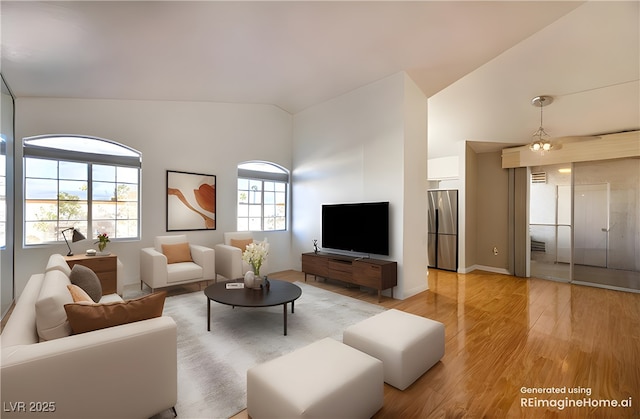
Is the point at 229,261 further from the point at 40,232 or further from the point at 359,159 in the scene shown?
the point at 359,159

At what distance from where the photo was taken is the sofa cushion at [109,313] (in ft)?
5.28

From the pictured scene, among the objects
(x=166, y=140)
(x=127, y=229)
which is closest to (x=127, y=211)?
(x=127, y=229)

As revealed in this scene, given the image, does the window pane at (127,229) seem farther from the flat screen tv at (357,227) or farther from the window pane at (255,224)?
the flat screen tv at (357,227)

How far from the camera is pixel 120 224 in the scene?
15.7 ft

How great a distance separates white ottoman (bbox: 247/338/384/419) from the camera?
1.53 meters

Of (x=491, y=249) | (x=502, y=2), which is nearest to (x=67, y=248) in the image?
(x=502, y=2)

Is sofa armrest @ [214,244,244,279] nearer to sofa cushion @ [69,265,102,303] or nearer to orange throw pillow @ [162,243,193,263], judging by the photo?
orange throw pillow @ [162,243,193,263]

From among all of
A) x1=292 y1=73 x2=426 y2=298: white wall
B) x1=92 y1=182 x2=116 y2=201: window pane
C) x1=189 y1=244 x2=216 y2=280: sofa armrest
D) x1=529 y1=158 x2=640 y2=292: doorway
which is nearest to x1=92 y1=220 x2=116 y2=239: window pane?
x1=92 y1=182 x2=116 y2=201: window pane

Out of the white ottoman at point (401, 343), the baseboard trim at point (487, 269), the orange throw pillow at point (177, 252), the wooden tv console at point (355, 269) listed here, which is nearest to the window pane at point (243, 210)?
the orange throw pillow at point (177, 252)

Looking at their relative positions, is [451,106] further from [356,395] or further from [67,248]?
[67,248]

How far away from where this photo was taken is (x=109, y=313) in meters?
1.71

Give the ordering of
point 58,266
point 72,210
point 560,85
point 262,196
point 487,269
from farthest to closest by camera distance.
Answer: point 487,269 → point 262,196 → point 72,210 → point 560,85 → point 58,266

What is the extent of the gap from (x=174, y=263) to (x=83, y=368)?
344 centimetres

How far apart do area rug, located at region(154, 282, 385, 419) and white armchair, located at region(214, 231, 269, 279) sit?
2.04 ft
